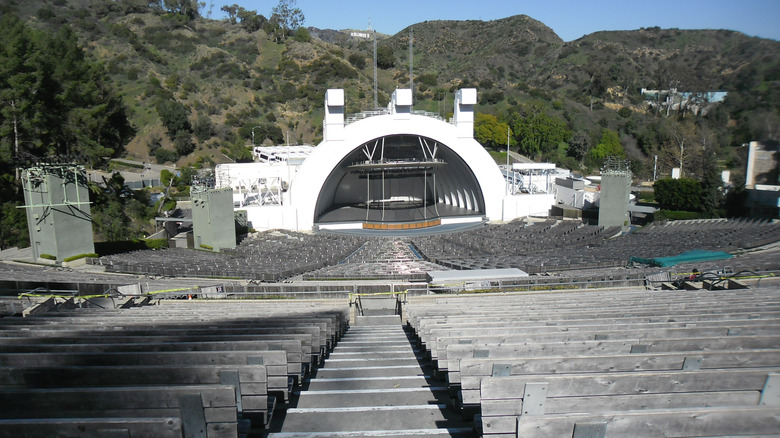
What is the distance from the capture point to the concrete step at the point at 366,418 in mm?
4013

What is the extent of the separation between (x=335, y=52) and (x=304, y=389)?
93.2m

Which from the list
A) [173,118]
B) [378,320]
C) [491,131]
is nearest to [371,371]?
[378,320]

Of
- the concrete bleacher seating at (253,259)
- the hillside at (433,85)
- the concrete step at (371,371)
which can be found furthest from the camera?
the hillside at (433,85)

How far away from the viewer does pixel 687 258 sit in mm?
17703

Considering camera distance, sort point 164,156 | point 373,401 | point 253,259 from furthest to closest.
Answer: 1. point 164,156
2. point 253,259
3. point 373,401

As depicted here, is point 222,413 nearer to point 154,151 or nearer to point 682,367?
point 682,367

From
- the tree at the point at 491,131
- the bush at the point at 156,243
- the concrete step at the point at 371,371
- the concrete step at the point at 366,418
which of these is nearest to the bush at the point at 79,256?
the bush at the point at 156,243

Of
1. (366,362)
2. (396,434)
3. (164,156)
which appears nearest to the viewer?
(396,434)

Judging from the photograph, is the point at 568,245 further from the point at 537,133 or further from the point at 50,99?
the point at 537,133

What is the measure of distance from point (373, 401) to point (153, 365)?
194 centimetres

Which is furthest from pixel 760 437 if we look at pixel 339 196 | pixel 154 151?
pixel 154 151

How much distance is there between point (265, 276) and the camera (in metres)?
17.5

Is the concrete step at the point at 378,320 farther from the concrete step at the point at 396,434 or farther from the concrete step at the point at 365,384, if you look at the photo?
the concrete step at the point at 396,434

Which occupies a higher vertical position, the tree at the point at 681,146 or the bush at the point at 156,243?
the tree at the point at 681,146
